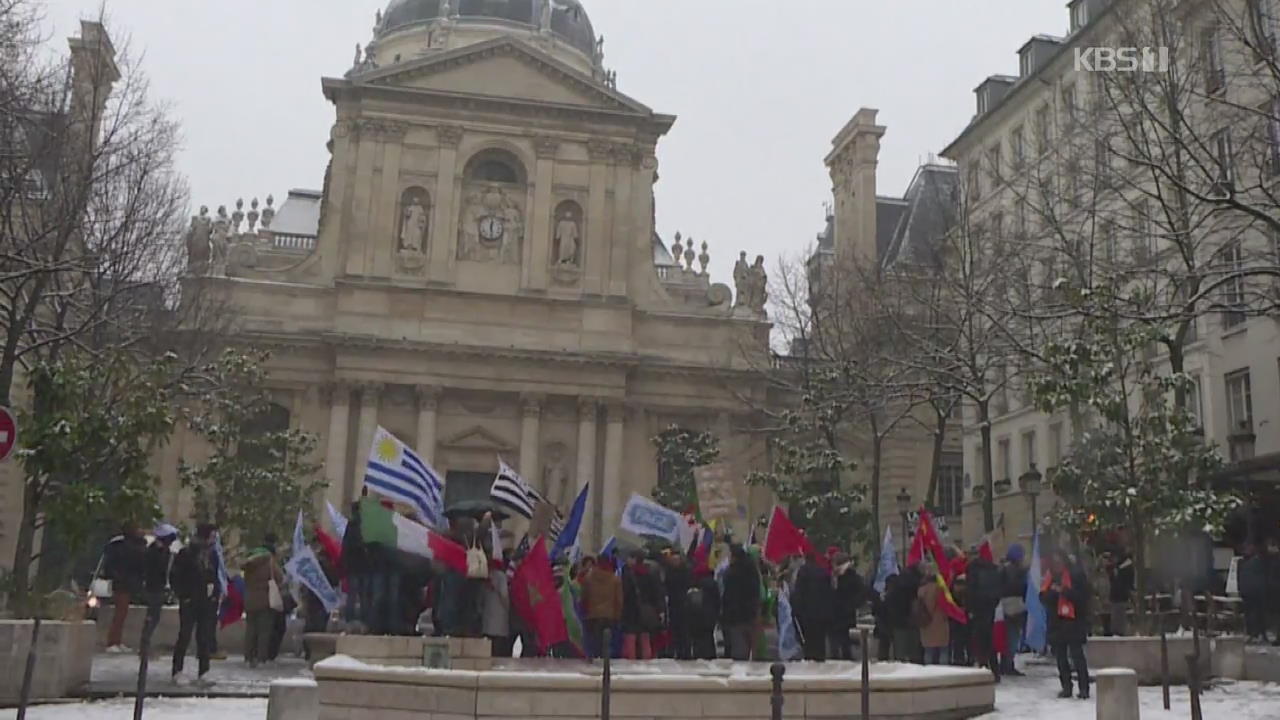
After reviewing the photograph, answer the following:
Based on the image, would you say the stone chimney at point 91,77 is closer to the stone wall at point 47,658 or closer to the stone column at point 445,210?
the stone wall at point 47,658

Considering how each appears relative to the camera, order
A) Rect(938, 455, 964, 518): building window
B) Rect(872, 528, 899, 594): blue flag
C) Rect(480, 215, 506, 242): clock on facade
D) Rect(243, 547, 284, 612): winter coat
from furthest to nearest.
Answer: Rect(938, 455, 964, 518): building window < Rect(480, 215, 506, 242): clock on facade < Rect(872, 528, 899, 594): blue flag < Rect(243, 547, 284, 612): winter coat

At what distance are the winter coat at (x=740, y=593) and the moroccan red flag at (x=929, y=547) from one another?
258 centimetres

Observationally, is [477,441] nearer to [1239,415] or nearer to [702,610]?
[1239,415]

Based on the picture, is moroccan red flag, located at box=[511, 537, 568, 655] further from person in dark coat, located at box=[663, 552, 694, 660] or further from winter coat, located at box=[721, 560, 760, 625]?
winter coat, located at box=[721, 560, 760, 625]

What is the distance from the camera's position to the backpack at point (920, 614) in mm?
16047

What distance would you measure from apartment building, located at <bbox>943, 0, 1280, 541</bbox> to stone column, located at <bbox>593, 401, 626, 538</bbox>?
11775 millimetres

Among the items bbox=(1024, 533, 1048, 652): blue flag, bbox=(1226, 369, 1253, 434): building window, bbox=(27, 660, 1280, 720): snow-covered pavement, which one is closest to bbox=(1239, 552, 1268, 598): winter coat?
bbox=(1024, 533, 1048, 652): blue flag

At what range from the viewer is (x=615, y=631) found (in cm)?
1655

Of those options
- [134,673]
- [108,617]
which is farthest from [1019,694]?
[108,617]

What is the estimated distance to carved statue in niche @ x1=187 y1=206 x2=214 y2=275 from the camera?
118 feet

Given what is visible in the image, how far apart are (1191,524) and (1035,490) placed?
6.86 meters

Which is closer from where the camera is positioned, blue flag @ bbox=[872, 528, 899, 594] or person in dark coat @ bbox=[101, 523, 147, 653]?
person in dark coat @ bbox=[101, 523, 147, 653]

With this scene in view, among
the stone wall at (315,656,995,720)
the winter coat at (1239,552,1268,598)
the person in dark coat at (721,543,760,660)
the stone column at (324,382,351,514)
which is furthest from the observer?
the stone column at (324,382,351,514)

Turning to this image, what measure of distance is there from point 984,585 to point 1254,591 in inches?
226
